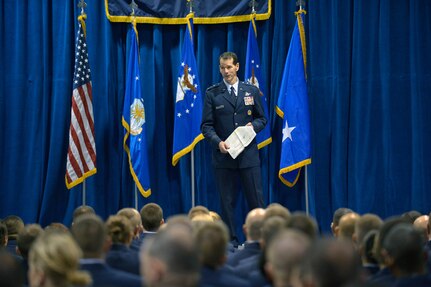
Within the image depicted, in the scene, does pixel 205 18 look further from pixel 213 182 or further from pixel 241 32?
pixel 213 182

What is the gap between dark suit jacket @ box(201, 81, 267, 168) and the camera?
8.07 m

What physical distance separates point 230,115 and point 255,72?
3.44 ft

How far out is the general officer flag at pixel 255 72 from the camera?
8914 millimetres

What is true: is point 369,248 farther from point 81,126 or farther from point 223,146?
point 81,126

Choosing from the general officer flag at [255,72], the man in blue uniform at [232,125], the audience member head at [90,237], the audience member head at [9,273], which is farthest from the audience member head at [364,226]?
the general officer flag at [255,72]

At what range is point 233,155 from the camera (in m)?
7.89

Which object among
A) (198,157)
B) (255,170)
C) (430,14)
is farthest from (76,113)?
(430,14)

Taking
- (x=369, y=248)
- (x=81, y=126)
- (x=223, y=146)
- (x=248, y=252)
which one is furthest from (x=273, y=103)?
(x=369, y=248)

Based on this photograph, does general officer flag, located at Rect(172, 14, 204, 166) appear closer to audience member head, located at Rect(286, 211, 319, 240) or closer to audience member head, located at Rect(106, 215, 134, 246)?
audience member head, located at Rect(106, 215, 134, 246)

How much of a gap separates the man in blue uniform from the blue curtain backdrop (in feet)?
3.67

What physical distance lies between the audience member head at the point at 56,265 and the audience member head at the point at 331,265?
3.01 feet

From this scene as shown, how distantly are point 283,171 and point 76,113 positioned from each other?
96.0 inches

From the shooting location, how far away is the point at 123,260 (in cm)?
452

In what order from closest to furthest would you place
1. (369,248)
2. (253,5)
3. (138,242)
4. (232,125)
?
(369,248) → (138,242) → (232,125) → (253,5)
